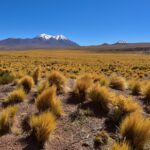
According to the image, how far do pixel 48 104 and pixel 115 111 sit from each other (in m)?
1.86

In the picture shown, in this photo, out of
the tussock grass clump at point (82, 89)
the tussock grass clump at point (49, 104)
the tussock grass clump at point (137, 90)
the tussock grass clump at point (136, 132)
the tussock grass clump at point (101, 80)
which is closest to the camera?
the tussock grass clump at point (136, 132)

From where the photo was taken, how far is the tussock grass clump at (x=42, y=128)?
632 centimetres

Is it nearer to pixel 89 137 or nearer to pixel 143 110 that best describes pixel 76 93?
pixel 143 110

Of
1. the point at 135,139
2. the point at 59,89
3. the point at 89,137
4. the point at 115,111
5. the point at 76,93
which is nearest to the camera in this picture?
the point at 135,139

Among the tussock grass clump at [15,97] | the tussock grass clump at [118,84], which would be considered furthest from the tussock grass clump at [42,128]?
the tussock grass clump at [118,84]

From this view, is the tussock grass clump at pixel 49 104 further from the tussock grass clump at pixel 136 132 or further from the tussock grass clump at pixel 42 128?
the tussock grass clump at pixel 136 132

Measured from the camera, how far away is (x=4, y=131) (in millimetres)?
6914

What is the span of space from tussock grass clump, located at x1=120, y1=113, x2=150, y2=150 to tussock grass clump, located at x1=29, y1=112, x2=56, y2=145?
160cm

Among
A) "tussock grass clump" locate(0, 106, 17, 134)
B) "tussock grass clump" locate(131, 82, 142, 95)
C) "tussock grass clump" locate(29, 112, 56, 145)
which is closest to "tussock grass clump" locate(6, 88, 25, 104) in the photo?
"tussock grass clump" locate(0, 106, 17, 134)

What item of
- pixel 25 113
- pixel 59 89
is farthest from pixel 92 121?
pixel 59 89

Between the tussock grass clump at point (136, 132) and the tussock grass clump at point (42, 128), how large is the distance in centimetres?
160

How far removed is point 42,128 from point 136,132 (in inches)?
79.0

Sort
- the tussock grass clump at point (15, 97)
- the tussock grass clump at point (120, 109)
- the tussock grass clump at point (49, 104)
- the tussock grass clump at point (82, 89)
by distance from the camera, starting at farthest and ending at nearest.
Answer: the tussock grass clump at point (82, 89) < the tussock grass clump at point (15, 97) < the tussock grass clump at point (49, 104) < the tussock grass clump at point (120, 109)

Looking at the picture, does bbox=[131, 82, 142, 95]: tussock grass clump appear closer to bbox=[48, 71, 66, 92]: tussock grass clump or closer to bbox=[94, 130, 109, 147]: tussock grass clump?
bbox=[48, 71, 66, 92]: tussock grass clump
